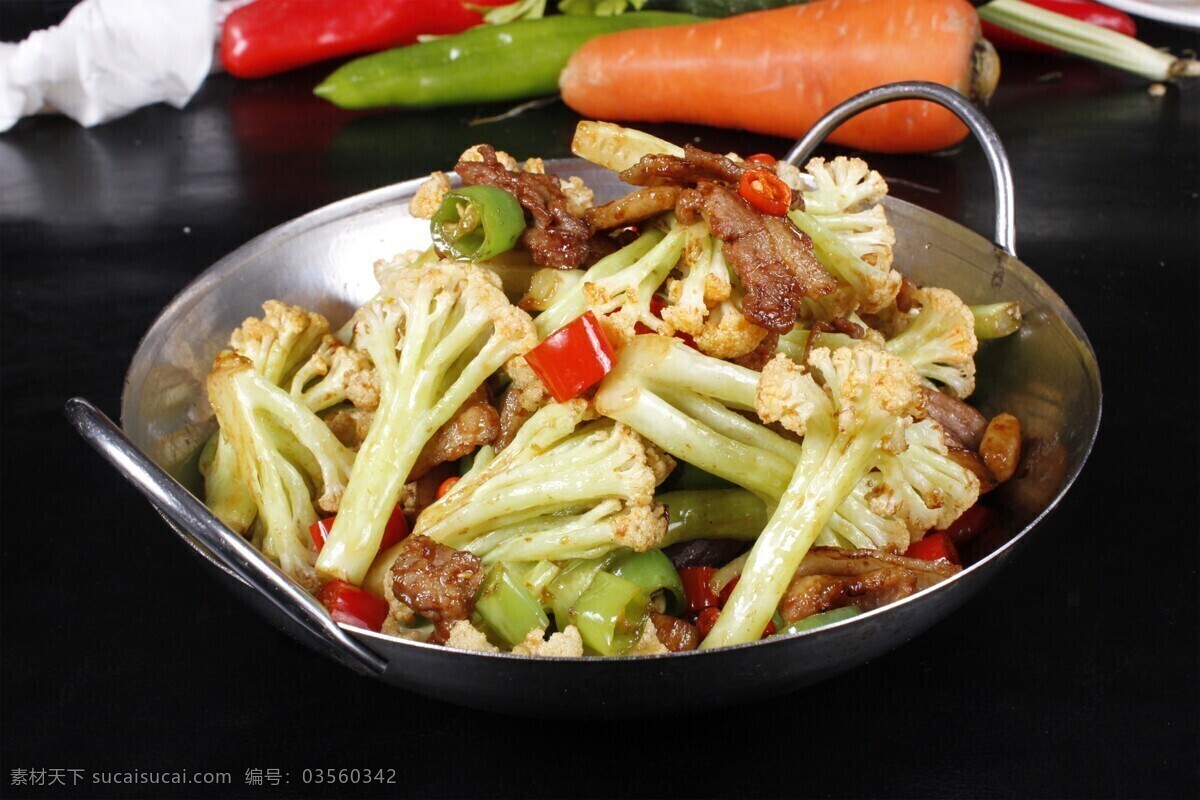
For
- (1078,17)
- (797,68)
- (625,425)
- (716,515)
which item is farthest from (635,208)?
(1078,17)

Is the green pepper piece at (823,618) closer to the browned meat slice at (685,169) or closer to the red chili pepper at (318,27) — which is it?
the browned meat slice at (685,169)

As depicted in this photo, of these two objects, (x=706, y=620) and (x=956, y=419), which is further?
(x=956, y=419)

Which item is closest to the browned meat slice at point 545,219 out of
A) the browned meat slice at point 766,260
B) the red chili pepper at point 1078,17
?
the browned meat slice at point 766,260

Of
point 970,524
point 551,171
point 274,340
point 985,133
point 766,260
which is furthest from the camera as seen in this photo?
point 551,171

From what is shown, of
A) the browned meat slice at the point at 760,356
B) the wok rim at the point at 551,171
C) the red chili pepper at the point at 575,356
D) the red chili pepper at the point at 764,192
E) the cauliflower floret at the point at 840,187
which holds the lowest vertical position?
the wok rim at the point at 551,171

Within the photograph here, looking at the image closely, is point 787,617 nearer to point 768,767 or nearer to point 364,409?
point 768,767

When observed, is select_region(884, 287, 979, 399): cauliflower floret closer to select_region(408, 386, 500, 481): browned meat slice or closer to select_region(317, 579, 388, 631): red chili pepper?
select_region(408, 386, 500, 481): browned meat slice

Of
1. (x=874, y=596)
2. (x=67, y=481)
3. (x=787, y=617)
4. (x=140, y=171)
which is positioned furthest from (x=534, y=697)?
(x=140, y=171)

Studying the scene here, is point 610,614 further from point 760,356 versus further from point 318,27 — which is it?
point 318,27
